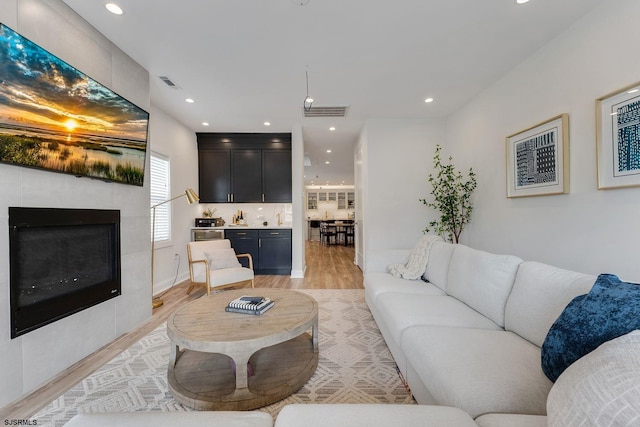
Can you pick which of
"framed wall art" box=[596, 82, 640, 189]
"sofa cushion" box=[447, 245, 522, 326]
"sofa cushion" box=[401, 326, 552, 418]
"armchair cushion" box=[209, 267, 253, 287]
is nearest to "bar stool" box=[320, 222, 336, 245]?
"armchair cushion" box=[209, 267, 253, 287]

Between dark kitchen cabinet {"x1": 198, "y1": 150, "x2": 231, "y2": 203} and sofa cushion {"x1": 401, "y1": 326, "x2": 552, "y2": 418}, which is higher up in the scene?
dark kitchen cabinet {"x1": 198, "y1": 150, "x2": 231, "y2": 203}

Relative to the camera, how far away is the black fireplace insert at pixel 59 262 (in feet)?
5.52

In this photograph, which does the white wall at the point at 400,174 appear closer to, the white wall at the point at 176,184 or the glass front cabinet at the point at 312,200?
the white wall at the point at 176,184

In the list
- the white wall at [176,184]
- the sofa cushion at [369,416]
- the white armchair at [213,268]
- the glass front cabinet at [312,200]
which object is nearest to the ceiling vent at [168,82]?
the white wall at [176,184]

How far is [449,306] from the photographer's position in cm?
199

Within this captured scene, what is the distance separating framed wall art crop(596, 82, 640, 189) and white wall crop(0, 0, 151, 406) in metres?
4.06

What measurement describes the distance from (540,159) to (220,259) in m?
3.88

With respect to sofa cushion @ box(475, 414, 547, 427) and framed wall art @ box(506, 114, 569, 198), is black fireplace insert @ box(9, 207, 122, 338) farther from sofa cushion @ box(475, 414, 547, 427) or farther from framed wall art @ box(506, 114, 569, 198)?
framed wall art @ box(506, 114, 569, 198)

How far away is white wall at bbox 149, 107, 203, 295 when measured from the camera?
12.8 ft

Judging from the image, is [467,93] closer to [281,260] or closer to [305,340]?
[305,340]

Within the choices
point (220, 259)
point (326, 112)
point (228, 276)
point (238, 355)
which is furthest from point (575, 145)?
point (220, 259)

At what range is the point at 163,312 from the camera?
3.08m

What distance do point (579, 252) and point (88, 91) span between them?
424 centimetres

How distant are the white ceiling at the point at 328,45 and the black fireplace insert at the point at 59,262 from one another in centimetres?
166
